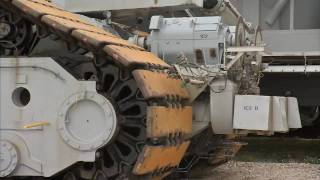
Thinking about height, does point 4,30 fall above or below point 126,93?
above

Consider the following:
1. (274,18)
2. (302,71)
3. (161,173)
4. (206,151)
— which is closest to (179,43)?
(206,151)

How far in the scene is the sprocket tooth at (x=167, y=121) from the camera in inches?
183

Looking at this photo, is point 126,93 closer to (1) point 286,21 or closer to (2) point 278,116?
(2) point 278,116

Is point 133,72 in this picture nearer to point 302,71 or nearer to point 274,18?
point 302,71

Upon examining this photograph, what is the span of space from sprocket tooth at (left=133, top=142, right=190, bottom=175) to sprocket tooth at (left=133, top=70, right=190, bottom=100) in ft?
1.27

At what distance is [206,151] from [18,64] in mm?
2732

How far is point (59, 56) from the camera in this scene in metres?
5.20

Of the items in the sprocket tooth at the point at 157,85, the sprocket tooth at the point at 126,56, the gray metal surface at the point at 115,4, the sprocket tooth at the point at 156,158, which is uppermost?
the gray metal surface at the point at 115,4

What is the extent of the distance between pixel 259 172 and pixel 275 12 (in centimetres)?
647

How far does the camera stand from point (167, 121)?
4934 millimetres

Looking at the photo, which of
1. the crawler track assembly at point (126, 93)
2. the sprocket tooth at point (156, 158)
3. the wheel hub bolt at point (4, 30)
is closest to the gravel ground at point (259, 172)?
the sprocket tooth at point (156, 158)

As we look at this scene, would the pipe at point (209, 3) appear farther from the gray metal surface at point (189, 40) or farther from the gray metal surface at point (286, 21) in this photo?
the gray metal surface at point (286, 21)

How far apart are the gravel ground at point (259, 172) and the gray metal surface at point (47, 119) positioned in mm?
2810

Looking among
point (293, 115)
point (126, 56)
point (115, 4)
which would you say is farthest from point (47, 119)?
point (115, 4)
